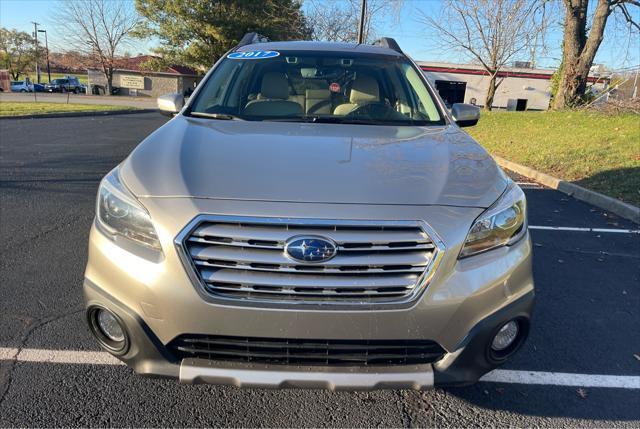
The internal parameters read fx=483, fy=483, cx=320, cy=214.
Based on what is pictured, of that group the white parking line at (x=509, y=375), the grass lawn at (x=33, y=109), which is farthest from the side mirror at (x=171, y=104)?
the grass lawn at (x=33, y=109)

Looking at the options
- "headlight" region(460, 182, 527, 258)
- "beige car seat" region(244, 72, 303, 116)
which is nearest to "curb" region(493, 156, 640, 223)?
"headlight" region(460, 182, 527, 258)

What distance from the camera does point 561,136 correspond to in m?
11.4

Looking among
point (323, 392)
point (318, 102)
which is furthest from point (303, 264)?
point (318, 102)

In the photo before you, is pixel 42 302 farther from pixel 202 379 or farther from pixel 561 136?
pixel 561 136

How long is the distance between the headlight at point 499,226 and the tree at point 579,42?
17.4 meters

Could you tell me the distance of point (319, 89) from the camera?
12.2 ft

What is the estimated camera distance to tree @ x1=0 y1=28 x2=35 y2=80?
68000 millimetres

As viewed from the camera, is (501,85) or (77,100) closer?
(77,100)

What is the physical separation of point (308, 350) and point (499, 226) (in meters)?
0.97

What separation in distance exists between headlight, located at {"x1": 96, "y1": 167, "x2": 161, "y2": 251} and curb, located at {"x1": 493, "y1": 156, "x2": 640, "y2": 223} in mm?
5893

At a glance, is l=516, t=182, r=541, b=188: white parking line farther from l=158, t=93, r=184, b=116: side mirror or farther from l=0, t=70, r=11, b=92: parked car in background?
l=0, t=70, r=11, b=92: parked car in background

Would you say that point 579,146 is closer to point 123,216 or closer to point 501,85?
point 123,216

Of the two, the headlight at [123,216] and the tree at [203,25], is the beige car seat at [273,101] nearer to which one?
the headlight at [123,216]

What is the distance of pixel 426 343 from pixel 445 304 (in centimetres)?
18
